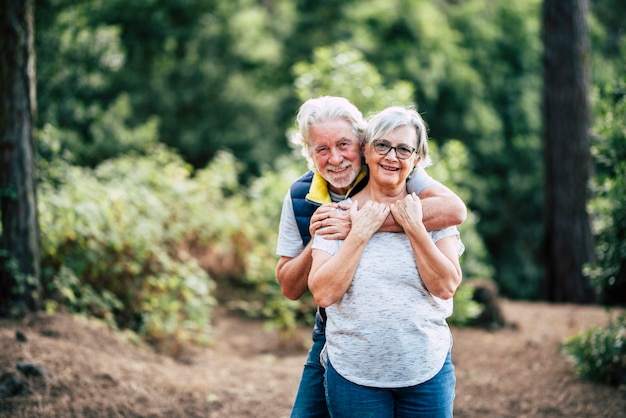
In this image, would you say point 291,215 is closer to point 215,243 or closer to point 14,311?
point 14,311

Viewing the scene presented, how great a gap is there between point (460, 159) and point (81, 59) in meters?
5.97

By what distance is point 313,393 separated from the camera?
9.61ft

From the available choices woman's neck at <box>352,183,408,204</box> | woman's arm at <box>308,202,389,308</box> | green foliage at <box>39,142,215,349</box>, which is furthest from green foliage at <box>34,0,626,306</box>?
woman's arm at <box>308,202,389,308</box>

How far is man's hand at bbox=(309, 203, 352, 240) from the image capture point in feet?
8.15

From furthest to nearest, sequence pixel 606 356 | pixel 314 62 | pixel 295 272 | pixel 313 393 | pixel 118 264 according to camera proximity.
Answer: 1. pixel 314 62
2. pixel 118 264
3. pixel 606 356
4. pixel 313 393
5. pixel 295 272

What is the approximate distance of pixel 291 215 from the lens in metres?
2.89

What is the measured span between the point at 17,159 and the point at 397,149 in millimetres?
3511

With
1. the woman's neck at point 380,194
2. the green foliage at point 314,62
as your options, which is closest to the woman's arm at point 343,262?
the woman's neck at point 380,194

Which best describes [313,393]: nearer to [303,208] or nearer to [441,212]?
[303,208]

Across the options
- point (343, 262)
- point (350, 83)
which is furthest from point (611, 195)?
point (343, 262)

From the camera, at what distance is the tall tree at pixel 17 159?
4.82 metres

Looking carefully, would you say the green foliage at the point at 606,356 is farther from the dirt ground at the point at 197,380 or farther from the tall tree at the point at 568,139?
the tall tree at the point at 568,139

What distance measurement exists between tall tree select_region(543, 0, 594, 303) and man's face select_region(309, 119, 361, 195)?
290 inches

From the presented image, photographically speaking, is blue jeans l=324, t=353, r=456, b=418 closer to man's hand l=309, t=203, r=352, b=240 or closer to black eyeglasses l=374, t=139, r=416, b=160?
man's hand l=309, t=203, r=352, b=240
